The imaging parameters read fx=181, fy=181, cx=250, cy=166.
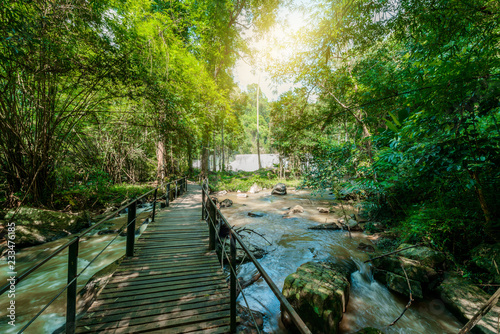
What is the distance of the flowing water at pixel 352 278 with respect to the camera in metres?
3.20

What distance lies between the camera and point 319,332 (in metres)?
2.80

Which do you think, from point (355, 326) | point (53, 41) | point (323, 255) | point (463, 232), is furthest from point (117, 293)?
point (463, 232)

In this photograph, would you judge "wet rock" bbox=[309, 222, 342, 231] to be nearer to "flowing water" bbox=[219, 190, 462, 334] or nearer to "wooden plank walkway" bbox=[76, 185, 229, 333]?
"flowing water" bbox=[219, 190, 462, 334]

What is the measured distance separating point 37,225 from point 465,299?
1078 cm

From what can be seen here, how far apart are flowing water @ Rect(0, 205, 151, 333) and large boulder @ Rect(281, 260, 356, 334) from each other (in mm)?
3081

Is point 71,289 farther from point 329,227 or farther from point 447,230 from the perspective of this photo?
point 329,227

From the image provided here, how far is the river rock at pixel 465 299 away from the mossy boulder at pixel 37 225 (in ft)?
33.7

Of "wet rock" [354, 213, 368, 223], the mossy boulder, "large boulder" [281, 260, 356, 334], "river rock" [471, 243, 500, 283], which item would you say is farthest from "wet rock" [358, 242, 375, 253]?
the mossy boulder

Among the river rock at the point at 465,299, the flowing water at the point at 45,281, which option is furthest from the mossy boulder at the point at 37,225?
the river rock at the point at 465,299

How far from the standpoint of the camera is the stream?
319 centimetres

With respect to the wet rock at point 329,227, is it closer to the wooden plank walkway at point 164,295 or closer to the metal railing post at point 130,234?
the wooden plank walkway at point 164,295

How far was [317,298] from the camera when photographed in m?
2.89

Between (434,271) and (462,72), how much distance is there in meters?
3.77

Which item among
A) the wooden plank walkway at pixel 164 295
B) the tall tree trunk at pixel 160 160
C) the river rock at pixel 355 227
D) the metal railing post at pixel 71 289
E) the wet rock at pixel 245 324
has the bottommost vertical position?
the river rock at pixel 355 227
